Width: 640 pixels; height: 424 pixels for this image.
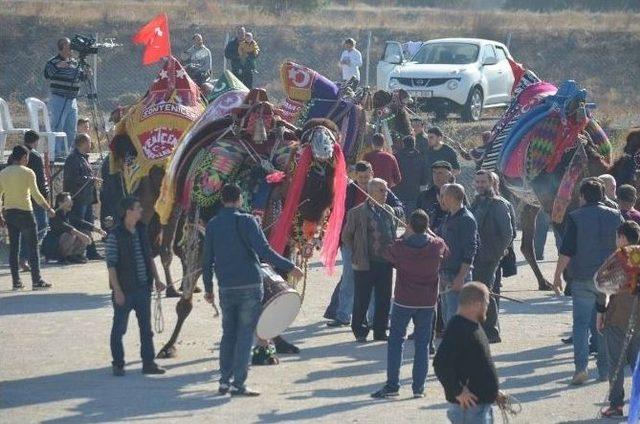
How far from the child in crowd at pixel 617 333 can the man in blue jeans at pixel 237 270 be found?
2.40 m

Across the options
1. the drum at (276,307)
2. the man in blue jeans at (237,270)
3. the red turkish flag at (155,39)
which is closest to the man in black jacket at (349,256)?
the drum at (276,307)

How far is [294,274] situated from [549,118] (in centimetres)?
576

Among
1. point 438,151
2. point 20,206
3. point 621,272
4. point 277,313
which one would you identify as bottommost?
point 277,313

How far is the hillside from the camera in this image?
121 ft

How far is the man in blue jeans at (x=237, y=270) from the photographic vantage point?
11594 mm

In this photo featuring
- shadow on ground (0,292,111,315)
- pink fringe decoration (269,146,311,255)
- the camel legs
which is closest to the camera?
pink fringe decoration (269,146,311,255)

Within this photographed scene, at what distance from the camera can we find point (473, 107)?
30.4 meters

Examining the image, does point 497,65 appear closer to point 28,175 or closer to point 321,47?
point 321,47

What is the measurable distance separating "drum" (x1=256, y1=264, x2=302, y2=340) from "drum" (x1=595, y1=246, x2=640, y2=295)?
250cm

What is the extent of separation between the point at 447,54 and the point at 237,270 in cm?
2012

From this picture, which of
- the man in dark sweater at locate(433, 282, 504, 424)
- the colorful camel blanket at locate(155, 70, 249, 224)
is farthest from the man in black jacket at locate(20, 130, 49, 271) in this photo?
the man in dark sweater at locate(433, 282, 504, 424)

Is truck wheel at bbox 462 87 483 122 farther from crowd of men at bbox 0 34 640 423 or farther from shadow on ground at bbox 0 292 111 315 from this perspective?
crowd of men at bbox 0 34 640 423

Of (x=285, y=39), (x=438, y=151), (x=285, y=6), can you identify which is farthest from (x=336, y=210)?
(x=285, y=6)

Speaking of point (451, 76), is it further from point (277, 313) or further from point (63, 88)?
point (277, 313)
